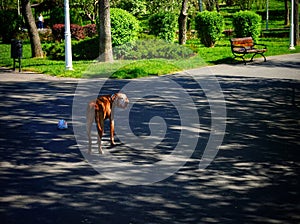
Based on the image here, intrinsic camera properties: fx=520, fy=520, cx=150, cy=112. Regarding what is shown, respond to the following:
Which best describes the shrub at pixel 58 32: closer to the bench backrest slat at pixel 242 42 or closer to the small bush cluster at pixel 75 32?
the small bush cluster at pixel 75 32

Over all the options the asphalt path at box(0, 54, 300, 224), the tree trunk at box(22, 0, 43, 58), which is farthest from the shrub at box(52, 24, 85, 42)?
the asphalt path at box(0, 54, 300, 224)

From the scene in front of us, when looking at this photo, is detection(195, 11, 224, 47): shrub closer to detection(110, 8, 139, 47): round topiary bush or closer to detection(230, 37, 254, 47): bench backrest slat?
detection(230, 37, 254, 47): bench backrest slat

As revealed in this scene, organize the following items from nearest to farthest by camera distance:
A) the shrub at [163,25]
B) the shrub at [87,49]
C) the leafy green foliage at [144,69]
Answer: the leafy green foliage at [144,69] → the shrub at [87,49] → the shrub at [163,25]

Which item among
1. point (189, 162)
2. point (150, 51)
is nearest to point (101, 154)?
point (189, 162)

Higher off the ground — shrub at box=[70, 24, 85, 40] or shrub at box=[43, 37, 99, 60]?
shrub at box=[70, 24, 85, 40]

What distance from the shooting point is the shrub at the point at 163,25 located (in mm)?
27672

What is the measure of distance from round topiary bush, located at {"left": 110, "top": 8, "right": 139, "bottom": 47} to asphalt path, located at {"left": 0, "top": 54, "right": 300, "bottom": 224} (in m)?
10.2

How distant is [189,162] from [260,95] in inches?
261

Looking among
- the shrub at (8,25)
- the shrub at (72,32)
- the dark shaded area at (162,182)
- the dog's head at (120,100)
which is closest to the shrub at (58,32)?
the shrub at (72,32)

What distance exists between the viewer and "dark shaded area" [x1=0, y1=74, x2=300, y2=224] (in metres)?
6.25

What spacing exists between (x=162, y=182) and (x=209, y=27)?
22.6 meters

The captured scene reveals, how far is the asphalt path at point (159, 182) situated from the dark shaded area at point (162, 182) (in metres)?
0.01

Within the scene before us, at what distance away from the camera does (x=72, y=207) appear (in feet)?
21.2

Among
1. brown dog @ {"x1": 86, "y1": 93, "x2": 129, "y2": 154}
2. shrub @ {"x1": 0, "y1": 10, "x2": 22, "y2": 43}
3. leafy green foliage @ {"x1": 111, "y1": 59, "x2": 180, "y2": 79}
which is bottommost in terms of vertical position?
brown dog @ {"x1": 86, "y1": 93, "x2": 129, "y2": 154}
